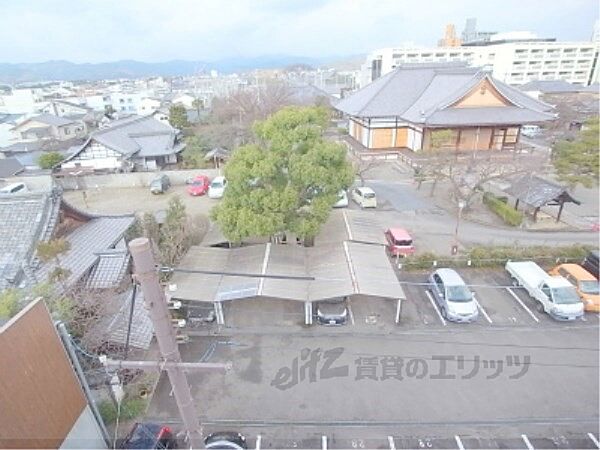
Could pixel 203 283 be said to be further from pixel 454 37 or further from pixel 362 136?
pixel 454 37

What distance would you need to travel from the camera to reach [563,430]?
934 cm

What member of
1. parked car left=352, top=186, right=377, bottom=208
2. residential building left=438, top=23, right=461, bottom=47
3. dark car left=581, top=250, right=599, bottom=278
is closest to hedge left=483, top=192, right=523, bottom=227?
dark car left=581, top=250, right=599, bottom=278

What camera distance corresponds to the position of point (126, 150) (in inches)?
1222

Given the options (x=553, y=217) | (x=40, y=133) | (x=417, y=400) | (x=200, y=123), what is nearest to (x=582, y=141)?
(x=553, y=217)

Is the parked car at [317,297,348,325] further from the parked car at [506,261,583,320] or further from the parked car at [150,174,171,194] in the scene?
the parked car at [150,174,171,194]

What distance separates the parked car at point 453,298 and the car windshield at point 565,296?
8.74 ft

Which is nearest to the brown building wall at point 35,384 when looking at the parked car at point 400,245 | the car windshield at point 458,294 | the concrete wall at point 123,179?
the car windshield at point 458,294

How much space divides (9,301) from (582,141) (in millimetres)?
25676

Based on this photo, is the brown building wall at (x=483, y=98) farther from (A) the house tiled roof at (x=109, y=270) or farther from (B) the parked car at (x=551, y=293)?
(A) the house tiled roof at (x=109, y=270)

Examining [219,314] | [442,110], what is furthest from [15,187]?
[442,110]

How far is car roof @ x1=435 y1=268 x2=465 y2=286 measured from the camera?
45.4 ft

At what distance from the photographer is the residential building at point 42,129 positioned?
45844mm

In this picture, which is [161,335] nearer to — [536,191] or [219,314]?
[219,314]

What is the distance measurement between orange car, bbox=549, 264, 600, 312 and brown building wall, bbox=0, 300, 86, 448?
16.1 meters
